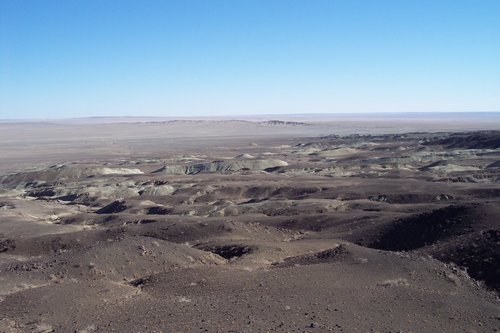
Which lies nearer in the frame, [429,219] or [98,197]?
[429,219]

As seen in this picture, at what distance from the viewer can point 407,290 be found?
52.8ft

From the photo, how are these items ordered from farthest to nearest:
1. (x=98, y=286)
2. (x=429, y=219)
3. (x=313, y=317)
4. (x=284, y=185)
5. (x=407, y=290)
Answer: (x=284, y=185), (x=429, y=219), (x=98, y=286), (x=407, y=290), (x=313, y=317)

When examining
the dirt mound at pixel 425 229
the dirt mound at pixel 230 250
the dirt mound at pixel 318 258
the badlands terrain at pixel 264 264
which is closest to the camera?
the badlands terrain at pixel 264 264

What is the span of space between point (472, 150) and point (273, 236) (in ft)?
195

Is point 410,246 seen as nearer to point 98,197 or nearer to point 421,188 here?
point 421,188

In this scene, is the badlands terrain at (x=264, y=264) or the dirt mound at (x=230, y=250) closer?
the badlands terrain at (x=264, y=264)

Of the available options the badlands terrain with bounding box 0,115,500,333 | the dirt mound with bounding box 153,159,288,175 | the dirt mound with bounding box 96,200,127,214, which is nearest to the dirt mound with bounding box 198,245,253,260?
the badlands terrain with bounding box 0,115,500,333

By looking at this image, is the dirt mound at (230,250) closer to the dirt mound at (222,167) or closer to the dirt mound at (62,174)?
the dirt mound at (62,174)

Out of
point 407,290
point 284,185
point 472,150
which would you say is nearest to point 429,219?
point 407,290

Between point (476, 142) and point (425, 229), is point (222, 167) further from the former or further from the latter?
point (425, 229)

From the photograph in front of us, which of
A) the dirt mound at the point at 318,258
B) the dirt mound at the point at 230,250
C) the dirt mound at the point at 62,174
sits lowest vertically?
the dirt mound at the point at 62,174

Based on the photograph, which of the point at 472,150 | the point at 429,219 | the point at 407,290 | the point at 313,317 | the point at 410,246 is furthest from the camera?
the point at 472,150

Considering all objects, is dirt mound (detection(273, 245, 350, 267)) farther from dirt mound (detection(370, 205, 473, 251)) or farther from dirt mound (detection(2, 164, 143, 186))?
dirt mound (detection(2, 164, 143, 186))

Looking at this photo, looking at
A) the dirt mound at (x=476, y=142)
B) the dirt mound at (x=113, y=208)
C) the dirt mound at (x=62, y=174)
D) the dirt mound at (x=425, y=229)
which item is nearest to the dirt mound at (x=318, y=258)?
the dirt mound at (x=425, y=229)
